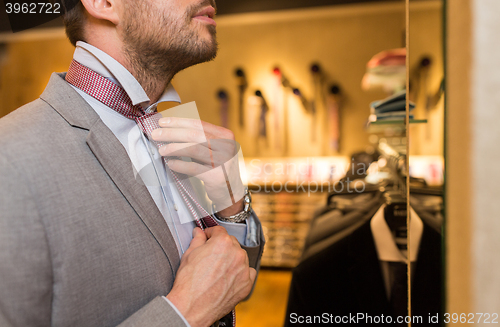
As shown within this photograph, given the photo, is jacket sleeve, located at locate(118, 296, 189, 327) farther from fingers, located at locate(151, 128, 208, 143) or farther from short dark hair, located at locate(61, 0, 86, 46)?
short dark hair, located at locate(61, 0, 86, 46)

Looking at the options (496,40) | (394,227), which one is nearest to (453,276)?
(496,40)

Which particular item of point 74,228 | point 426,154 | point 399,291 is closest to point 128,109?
point 74,228

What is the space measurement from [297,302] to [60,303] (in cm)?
91

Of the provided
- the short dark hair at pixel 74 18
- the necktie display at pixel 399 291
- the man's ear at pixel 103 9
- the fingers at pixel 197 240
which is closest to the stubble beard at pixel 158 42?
the man's ear at pixel 103 9

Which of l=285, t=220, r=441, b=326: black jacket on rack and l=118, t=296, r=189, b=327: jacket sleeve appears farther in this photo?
l=285, t=220, r=441, b=326: black jacket on rack

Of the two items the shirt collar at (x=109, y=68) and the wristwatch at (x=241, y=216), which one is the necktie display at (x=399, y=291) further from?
the shirt collar at (x=109, y=68)

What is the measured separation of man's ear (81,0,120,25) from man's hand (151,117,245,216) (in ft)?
1.01

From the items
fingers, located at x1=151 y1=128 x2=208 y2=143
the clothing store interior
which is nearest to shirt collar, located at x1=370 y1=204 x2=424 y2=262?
the clothing store interior

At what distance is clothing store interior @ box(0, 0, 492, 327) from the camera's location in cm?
112

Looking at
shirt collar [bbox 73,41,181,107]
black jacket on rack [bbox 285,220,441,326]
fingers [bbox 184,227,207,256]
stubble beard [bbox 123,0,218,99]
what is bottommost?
black jacket on rack [bbox 285,220,441,326]

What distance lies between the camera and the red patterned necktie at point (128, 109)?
0.79 metres

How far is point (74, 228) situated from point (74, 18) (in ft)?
2.02

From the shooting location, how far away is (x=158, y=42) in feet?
2.78

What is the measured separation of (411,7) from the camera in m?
0.84
